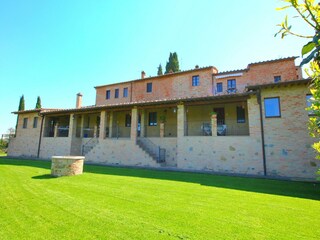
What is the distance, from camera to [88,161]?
1783 cm

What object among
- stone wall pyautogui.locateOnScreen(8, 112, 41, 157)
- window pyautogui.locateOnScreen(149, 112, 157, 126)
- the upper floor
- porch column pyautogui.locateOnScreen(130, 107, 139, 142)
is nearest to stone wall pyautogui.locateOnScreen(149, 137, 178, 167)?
porch column pyautogui.locateOnScreen(130, 107, 139, 142)

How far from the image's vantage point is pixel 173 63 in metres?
36.4

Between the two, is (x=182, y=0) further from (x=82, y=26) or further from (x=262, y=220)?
(x=262, y=220)

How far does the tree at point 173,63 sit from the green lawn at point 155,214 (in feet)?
104

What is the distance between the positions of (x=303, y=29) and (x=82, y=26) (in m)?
13.6

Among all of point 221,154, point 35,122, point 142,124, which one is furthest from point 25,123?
point 221,154

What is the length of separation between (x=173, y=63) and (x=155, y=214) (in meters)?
34.7

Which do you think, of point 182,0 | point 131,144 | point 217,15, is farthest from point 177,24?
point 131,144

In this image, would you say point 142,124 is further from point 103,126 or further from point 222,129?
point 222,129

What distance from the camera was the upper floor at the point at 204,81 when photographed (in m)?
18.2

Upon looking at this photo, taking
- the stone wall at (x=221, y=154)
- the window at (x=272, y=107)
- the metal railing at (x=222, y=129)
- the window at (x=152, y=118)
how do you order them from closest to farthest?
1. the window at (x=272, y=107)
2. the stone wall at (x=221, y=154)
3. the metal railing at (x=222, y=129)
4. the window at (x=152, y=118)

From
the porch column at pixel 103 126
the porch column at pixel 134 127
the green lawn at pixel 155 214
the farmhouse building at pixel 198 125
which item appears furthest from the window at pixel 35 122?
the green lawn at pixel 155 214

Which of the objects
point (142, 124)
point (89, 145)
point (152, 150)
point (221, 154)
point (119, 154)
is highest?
point (142, 124)

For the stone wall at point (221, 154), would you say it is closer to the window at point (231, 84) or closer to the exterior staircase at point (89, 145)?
the window at point (231, 84)
